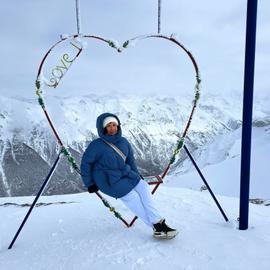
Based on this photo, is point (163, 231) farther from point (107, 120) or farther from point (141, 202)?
point (107, 120)

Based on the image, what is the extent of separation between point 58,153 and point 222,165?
6447 centimetres

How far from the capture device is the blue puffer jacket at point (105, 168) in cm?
612

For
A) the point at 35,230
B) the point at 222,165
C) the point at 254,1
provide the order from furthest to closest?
1. the point at 222,165
2. the point at 35,230
3. the point at 254,1

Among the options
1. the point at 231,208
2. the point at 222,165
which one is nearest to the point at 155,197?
the point at 231,208

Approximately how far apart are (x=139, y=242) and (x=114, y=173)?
104 centimetres

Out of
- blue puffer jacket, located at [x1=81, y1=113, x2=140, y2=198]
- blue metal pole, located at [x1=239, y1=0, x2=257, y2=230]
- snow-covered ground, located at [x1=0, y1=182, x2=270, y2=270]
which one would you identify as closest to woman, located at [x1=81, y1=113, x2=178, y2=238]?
blue puffer jacket, located at [x1=81, y1=113, x2=140, y2=198]

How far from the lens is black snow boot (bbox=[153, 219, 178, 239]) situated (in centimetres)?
593

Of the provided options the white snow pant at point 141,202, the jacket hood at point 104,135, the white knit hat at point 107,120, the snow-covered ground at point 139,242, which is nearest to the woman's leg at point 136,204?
the white snow pant at point 141,202

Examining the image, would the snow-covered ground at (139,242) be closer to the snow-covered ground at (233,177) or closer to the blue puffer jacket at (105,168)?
the blue puffer jacket at (105,168)

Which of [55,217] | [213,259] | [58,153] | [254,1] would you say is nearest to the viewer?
[213,259]

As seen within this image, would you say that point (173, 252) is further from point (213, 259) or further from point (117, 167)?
point (117, 167)

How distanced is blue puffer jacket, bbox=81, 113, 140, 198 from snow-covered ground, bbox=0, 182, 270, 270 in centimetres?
79

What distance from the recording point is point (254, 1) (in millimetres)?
5859

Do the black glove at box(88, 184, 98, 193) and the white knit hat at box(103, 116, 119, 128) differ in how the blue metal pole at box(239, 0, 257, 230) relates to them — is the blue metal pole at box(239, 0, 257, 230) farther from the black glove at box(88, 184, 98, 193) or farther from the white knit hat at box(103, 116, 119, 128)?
the black glove at box(88, 184, 98, 193)
